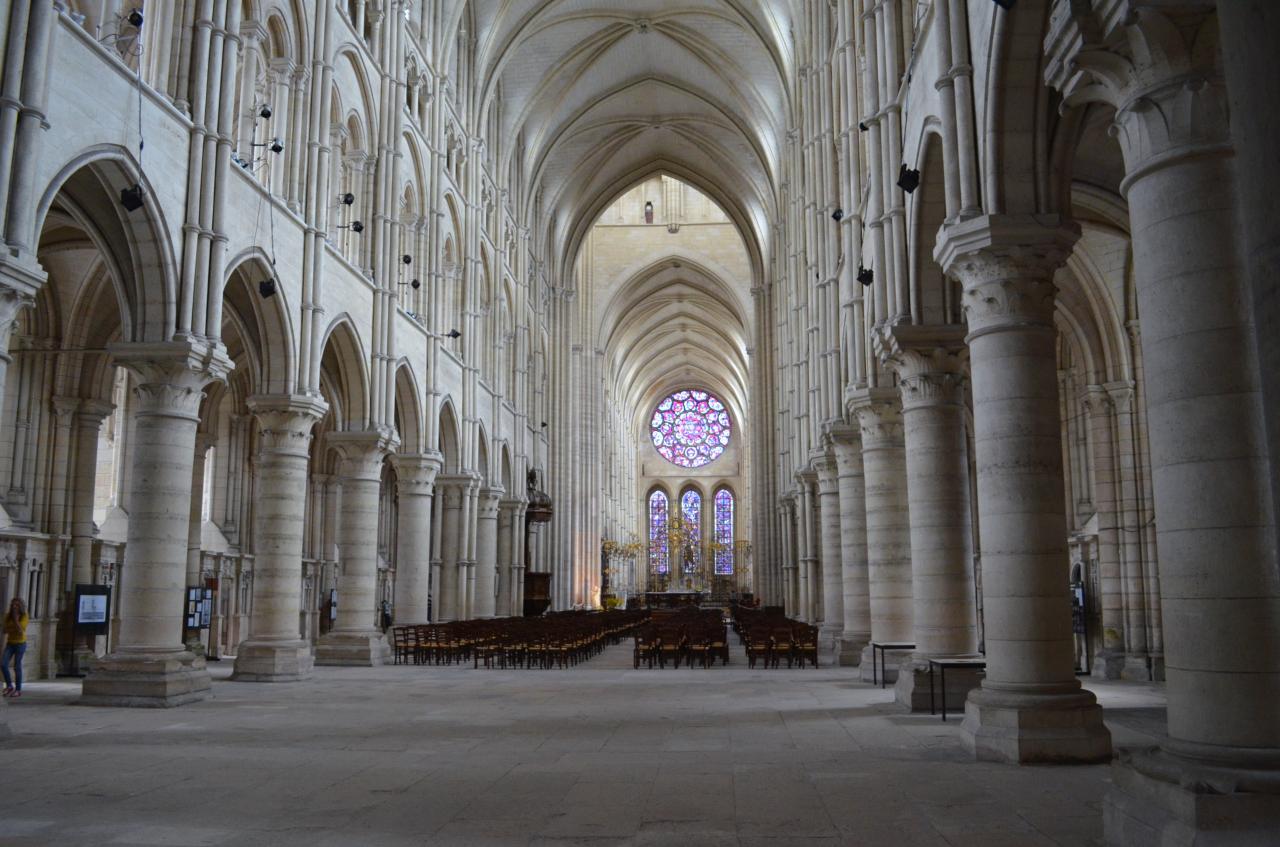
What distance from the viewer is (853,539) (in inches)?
878

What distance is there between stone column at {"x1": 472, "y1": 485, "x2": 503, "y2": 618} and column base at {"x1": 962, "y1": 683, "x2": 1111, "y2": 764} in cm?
2734

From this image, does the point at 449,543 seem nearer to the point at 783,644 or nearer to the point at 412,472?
the point at 412,472

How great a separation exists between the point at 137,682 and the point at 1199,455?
14.0m

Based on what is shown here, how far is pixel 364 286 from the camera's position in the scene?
24.8 meters

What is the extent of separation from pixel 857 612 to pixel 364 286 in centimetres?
1359

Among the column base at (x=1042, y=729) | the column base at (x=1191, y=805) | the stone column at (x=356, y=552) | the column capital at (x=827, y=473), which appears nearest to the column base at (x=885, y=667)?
the column capital at (x=827, y=473)

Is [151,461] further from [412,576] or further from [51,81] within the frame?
[412,576]

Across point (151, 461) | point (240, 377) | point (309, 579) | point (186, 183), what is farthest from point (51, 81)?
point (309, 579)

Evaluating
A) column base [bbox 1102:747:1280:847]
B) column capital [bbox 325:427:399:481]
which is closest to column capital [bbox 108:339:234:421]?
column capital [bbox 325:427:399:481]

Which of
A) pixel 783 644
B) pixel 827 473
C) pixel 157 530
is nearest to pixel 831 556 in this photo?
pixel 827 473

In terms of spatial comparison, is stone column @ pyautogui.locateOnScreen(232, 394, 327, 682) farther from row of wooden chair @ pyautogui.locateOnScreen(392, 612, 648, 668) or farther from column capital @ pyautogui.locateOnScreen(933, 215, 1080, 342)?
column capital @ pyautogui.locateOnScreen(933, 215, 1080, 342)

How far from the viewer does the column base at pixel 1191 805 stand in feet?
17.5

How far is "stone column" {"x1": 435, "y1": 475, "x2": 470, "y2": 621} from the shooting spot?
3269cm

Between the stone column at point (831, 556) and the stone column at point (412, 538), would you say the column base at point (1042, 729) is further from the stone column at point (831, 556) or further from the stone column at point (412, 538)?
the stone column at point (412, 538)
